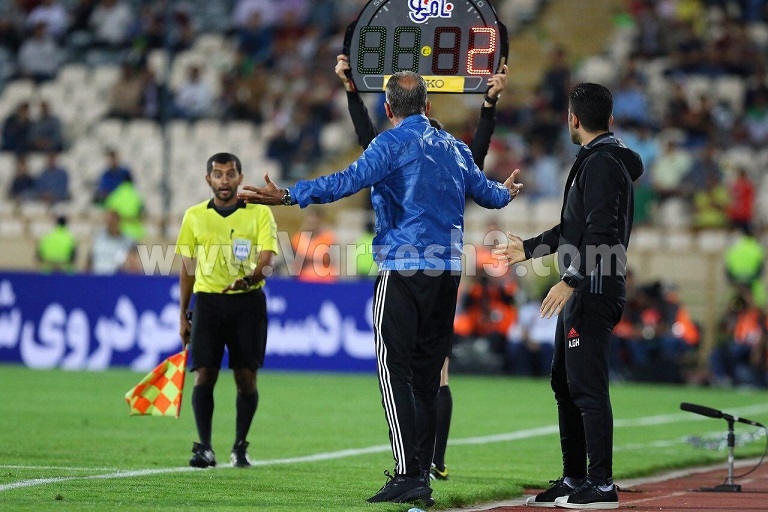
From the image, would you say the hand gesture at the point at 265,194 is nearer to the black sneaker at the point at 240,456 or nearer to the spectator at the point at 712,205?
the black sneaker at the point at 240,456

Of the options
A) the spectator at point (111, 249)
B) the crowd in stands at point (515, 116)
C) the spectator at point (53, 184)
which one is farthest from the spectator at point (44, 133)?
the spectator at point (111, 249)

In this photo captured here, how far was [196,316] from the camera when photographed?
11.2m

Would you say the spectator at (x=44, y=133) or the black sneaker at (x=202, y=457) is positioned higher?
the spectator at (x=44, y=133)

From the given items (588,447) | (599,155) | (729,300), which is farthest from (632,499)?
(729,300)

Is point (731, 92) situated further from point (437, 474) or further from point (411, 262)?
point (411, 262)

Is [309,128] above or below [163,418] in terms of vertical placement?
above

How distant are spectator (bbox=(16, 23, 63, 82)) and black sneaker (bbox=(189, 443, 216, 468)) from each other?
78.3 ft

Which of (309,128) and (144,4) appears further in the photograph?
(144,4)

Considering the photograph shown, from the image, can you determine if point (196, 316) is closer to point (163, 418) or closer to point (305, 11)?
point (163, 418)

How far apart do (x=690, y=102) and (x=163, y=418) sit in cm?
1434

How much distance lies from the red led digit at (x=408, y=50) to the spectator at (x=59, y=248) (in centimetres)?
1582

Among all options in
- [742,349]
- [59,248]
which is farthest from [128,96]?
[742,349]

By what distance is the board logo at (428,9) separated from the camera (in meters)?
10.1

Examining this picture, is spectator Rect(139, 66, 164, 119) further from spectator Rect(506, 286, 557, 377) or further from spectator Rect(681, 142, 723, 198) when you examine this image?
spectator Rect(681, 142, 723, 198)
